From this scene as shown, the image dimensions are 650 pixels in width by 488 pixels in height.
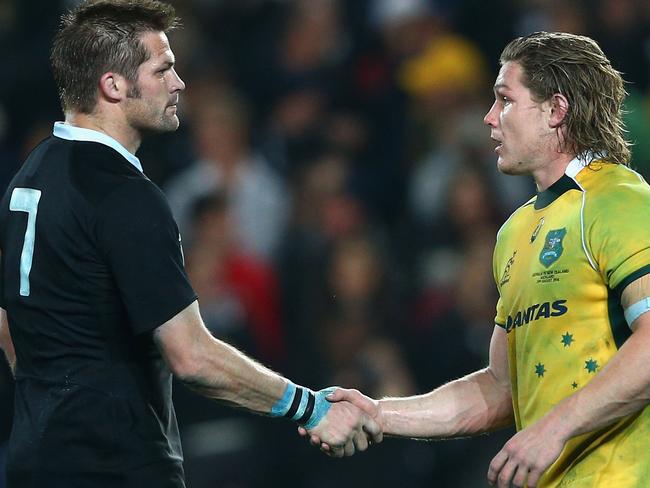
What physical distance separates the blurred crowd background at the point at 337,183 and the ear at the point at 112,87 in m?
3.65

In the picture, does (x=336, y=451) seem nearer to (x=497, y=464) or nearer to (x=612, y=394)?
(x=497, y=464)

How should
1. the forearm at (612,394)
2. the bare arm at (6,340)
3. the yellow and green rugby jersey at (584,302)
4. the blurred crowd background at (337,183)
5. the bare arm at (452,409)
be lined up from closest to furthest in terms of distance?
the forearm at (612,394) → the yellow and green rugby jersey at (584,302) → the bare arm at (6,340) → the bare arm at (452,409) → the blurred crowd background at (337,183)

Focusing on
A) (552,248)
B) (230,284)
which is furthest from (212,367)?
(230,284)

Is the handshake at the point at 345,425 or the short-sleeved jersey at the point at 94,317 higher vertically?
the short-sleeved jersey at the point at 94,317

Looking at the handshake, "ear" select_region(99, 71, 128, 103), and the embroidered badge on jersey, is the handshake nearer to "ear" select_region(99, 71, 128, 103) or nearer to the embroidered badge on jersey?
the embroidered badge on jersey

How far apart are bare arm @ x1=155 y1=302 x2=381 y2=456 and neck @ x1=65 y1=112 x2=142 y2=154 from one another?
26.2 inches

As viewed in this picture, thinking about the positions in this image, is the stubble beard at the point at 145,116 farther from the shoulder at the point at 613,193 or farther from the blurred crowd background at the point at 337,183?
the blurred crowd background at the point at 337,183

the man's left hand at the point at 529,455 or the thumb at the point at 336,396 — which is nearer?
the man's left hand at the point at 529,455

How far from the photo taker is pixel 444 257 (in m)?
8.38

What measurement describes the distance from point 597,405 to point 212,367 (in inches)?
51.4

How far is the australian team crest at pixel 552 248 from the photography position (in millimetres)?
4227

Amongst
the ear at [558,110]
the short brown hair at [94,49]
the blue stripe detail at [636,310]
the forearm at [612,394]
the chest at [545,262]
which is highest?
the short brown hair at [94,49]

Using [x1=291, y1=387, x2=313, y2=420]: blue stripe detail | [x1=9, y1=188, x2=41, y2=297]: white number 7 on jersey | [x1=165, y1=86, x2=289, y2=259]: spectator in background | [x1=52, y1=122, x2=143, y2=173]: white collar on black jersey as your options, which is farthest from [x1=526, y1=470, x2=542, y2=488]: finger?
[x1=165, y1=86, x2=289, y2=259]: spectator in background

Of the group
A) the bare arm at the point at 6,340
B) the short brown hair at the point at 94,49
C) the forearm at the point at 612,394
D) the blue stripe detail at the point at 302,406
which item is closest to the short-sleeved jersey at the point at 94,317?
the short brown hair at the point at 94,49
